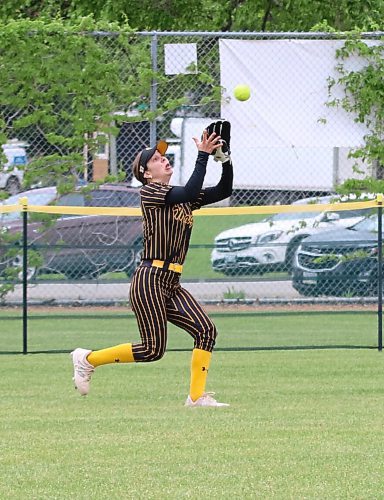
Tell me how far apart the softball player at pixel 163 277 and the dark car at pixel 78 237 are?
11.2 ft

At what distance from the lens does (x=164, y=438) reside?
663 centimetres

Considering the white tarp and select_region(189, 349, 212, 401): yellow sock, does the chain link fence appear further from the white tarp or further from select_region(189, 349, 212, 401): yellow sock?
select_region(189, 349, 212, 401): yellow sock

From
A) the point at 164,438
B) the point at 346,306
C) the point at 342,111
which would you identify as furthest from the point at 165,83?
the point at 164,438

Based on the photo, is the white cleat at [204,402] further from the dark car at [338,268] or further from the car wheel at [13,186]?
the car wheel at [13,186]

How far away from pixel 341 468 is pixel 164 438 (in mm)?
1248

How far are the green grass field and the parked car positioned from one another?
2.07 m

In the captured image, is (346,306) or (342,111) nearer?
(346,306)

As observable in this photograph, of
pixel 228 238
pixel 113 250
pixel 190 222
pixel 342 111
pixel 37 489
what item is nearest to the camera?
pixel 37 489

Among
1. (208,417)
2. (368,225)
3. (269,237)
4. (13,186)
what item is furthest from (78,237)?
(208,417)

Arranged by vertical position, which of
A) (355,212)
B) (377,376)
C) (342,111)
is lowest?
(377,376)

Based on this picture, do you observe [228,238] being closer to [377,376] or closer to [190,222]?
[377,376]

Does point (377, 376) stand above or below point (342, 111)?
below

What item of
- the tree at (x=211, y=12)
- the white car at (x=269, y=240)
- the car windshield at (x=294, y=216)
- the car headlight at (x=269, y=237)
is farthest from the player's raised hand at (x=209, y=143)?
the tree at (x=211, y=12)

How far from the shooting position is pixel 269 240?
12352mm
